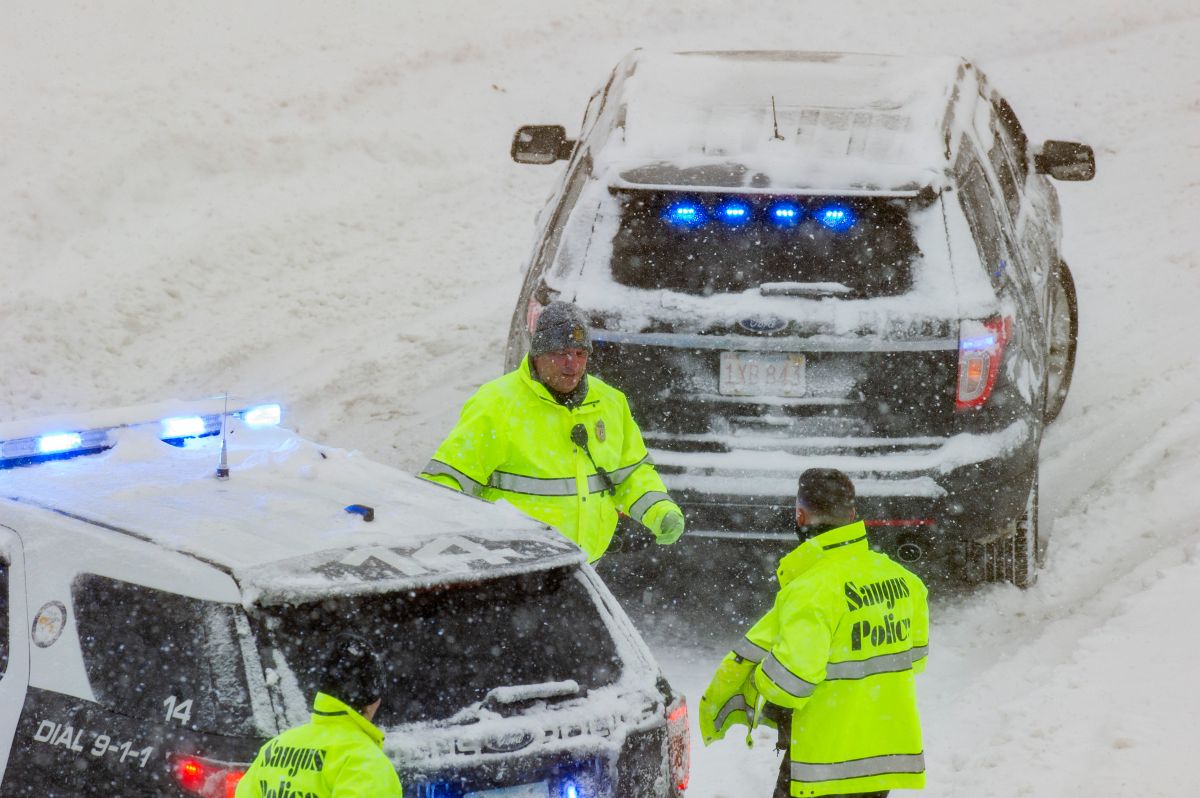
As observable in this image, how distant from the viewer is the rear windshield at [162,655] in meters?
3.59

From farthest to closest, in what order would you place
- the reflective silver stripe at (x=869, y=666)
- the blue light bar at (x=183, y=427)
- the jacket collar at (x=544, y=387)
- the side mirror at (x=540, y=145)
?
the side mirror at (x=540, y=145), the jacket collar at (x=544, y=387), the blue light bar at (x=183, y=427), the reflective silver stripe at (x=869, y=666)

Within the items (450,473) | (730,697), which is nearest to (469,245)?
(450,473)

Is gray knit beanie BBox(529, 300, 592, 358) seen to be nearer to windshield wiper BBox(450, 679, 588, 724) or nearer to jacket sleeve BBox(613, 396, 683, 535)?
jacket sleeve BBox(613, 396, 683, 535)

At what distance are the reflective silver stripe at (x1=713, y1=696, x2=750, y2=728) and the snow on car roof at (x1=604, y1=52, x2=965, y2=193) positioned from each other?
2.52m

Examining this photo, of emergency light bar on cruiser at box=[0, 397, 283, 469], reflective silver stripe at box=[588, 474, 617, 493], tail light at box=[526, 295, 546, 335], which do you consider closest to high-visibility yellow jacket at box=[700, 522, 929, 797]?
reflective silver stripe at box=[588, 474, 617, 493]

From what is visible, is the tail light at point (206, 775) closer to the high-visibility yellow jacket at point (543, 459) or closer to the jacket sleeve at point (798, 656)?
the jacket sleeve at point (798, 656)

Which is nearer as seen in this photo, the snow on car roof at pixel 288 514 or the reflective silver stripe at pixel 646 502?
the snow on car roof at pixel 288 514

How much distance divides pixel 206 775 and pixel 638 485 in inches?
101

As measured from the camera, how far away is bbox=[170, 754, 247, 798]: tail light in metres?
3.53

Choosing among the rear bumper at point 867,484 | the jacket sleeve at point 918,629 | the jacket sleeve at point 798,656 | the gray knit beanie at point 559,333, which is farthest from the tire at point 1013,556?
the jacket sleeve at point 798,656

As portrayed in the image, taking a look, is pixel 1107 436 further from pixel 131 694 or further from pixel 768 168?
pixel 131 694

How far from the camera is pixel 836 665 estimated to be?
4.39m

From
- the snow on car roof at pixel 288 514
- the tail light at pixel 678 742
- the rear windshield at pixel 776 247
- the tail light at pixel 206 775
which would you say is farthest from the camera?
the rear windshield at pixel 776 247

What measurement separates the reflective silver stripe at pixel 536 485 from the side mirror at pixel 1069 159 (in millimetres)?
4129
